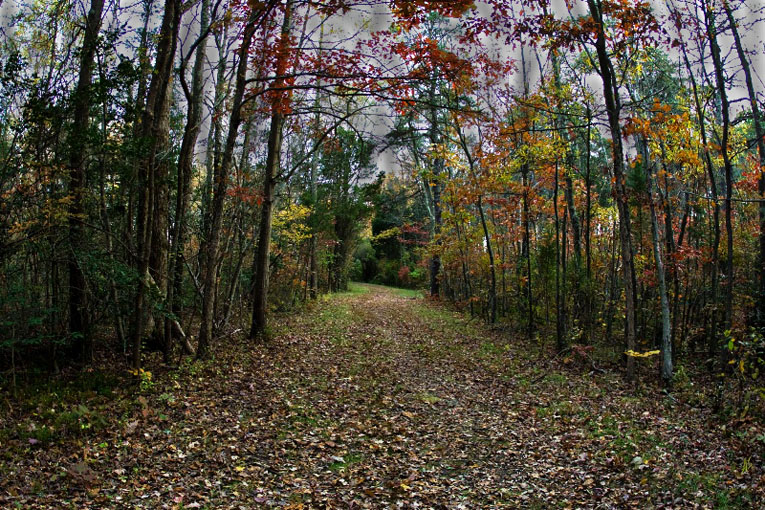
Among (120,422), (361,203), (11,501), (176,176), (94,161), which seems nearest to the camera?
(11,501)

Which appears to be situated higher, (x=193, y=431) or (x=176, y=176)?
(x=176, y=176)

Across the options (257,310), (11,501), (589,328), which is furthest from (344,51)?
(589,328)

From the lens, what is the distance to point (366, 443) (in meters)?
6.16

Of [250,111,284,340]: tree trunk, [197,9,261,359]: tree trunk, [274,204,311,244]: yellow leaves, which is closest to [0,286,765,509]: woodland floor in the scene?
[197,9,261,359]: tree trunk

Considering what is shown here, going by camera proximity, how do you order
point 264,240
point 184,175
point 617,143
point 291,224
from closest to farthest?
point 617,143
point 184,175
point 264,240
point 291,224

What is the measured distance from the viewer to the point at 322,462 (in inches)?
220

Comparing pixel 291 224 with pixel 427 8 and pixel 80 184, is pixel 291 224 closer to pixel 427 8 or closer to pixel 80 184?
pixel 80 184

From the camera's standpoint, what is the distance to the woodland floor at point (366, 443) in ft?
15.5

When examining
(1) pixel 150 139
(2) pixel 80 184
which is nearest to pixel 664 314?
(1) pixel 150 139

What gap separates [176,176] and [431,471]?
7.63 metres

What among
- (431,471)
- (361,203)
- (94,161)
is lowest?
(431,471)

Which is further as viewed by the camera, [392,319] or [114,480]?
[392,319]

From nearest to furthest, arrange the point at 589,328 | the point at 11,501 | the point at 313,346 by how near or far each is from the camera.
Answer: the point at 11,501 → the point at 313,346 → the point at 589,328

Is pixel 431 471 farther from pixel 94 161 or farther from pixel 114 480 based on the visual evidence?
pixel 94 161
